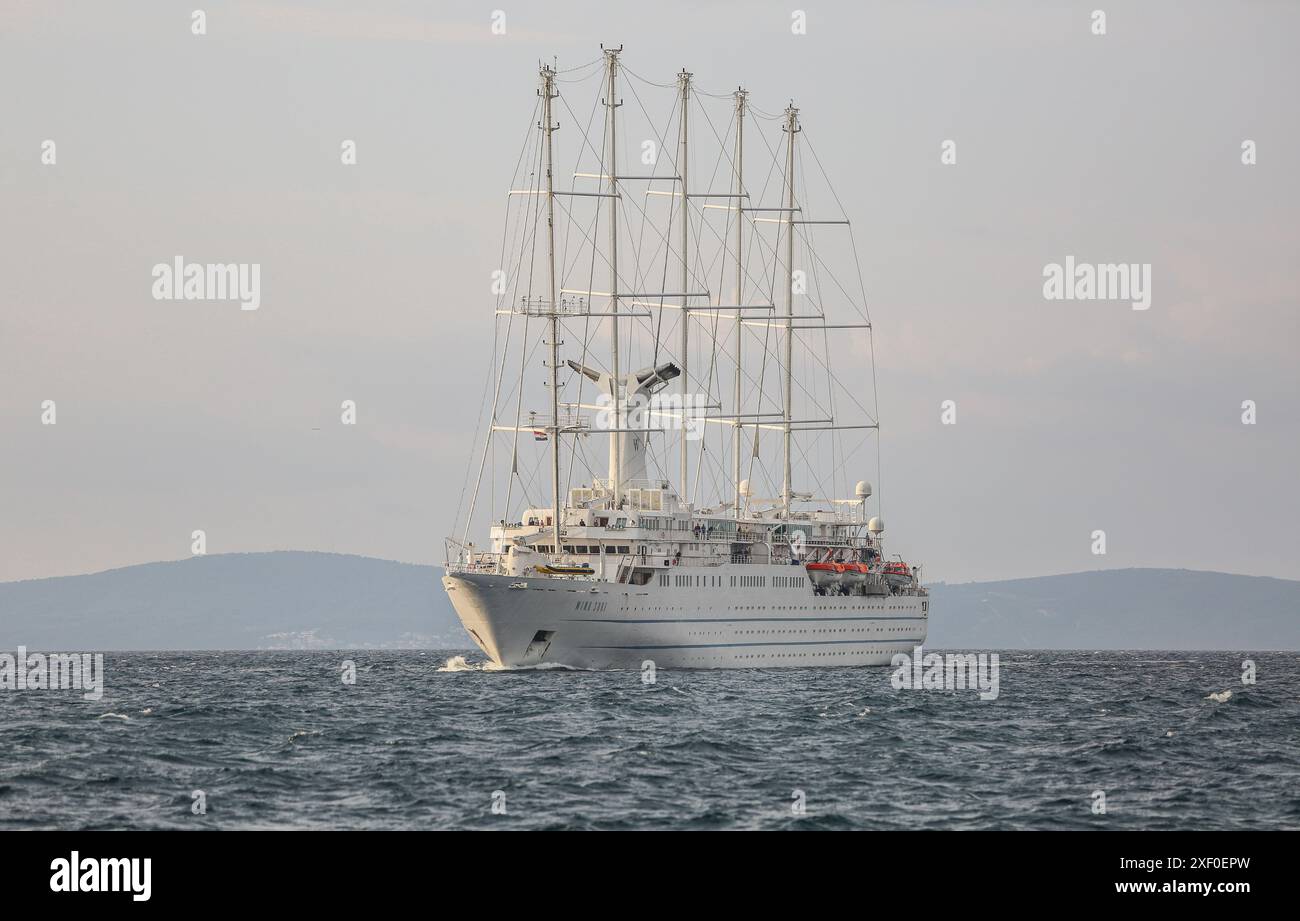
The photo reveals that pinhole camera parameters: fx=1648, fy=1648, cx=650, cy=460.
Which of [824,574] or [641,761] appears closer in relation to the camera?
[641,761]

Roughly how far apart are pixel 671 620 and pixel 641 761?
44998mm

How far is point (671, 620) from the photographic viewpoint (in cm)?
8500

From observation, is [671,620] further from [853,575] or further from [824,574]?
[853,575]

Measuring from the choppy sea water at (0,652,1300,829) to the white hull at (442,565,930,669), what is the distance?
10.8 m

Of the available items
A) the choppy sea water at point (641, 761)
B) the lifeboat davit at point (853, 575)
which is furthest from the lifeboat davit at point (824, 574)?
the choppy sea water at point (641, 761)

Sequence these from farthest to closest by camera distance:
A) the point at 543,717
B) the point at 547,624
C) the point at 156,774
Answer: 1. the point at 547,624
2. the point at 543,717
3. the point at 156,774

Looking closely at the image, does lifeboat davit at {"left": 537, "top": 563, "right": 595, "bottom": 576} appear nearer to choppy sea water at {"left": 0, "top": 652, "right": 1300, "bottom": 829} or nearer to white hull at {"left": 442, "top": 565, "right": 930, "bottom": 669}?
white hull at {"left": 442, "top": 565, "right": 930, "bottom": 669}

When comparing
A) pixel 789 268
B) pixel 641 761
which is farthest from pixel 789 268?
pixel 641 761

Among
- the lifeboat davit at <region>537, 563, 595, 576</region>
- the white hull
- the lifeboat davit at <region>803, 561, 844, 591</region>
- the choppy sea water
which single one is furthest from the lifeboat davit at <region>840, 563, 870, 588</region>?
the choppy sea water

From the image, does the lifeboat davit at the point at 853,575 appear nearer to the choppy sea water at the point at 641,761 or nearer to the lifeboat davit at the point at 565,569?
the lifeboat davit at the point at 565,569

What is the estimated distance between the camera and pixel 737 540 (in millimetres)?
94625
